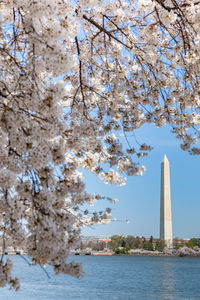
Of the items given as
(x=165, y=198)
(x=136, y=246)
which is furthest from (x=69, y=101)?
(x=136, y=246)

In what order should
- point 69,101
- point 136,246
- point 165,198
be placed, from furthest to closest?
1. point 136,246
2. point 165,198
3. point 69,101

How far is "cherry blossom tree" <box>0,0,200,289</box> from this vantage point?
2.23m

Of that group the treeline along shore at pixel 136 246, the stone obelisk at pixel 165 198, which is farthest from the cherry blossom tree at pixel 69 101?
the treeline along shore at pixel 136 246

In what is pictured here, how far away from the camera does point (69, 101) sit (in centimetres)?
542

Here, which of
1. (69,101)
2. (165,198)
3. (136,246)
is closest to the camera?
(69,101)

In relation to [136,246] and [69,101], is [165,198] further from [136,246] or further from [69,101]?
[136,246]

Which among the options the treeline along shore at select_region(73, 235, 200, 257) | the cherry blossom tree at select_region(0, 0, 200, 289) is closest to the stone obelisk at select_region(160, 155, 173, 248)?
the treeline along shore at select_region(73, 235, 200, 257)

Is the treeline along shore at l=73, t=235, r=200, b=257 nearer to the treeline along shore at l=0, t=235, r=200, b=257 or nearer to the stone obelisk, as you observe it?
the treeline along shore at l=0, t=235, r=200, b=257

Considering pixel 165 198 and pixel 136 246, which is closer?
pixel 165 198

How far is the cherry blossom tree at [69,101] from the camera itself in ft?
7.30

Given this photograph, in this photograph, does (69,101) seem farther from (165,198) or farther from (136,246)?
(136,246)

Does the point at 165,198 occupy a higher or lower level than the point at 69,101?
higher

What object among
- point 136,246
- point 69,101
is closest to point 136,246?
point 136,246

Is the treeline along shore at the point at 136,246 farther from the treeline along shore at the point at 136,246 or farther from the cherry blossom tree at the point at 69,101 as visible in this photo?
the cherry blossom tree at the point at 69,101
